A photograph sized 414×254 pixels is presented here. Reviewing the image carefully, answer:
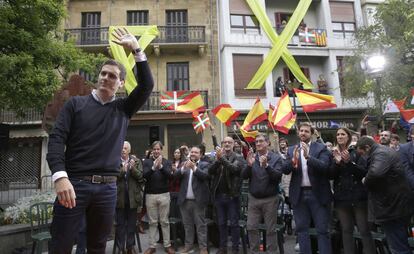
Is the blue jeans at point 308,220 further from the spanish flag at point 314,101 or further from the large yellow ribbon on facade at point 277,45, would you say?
the large yellow ribbon on facade at point 277,45

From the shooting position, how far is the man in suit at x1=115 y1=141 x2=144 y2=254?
21.3 feet

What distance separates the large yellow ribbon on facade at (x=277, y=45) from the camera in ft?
60.3

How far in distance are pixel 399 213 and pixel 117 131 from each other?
12.4ft

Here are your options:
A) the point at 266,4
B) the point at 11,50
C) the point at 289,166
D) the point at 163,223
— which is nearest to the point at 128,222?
the point at 163,223

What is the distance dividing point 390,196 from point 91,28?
18.1 meters

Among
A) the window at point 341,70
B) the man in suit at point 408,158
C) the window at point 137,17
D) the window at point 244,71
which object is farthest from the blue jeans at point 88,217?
the window at point 137,17

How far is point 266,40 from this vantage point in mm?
19625

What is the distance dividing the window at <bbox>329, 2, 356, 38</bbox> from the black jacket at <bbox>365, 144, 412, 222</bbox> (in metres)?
18.0

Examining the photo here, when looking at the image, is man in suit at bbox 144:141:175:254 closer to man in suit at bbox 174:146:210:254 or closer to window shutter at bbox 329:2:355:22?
man in suit at bbox 174:146:210:254

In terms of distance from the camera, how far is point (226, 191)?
21.5ft

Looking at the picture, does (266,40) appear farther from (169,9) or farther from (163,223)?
(163,223)

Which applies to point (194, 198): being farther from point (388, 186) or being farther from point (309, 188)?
point (388, 186)

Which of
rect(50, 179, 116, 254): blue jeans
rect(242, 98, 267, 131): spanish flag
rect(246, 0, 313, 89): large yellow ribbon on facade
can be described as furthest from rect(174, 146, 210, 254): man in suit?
rect(246, 0, 313, 89): large yellow ribbon on facade

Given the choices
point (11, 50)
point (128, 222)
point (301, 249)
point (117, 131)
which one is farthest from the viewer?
point (11, 50)
